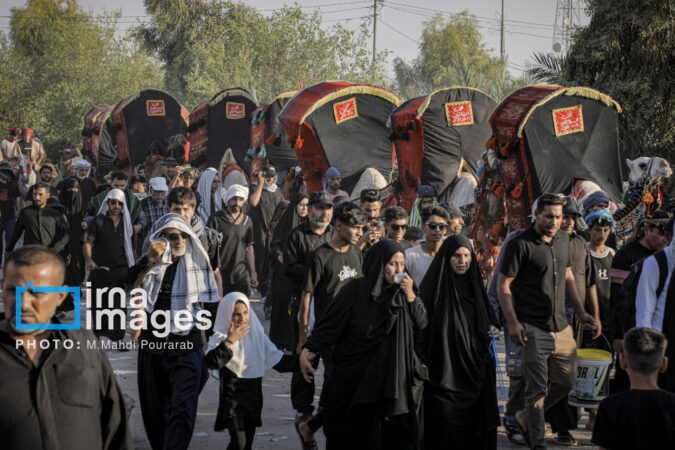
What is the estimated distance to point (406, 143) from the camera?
13.2m

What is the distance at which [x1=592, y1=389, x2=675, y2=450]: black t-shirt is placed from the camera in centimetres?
310

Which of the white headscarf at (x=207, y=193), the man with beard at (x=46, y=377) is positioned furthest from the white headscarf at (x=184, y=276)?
the white headscarf at (x=207, y=193)

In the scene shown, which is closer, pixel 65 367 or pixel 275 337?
pixel 65 367

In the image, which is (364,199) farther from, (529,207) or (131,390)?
(529,207)

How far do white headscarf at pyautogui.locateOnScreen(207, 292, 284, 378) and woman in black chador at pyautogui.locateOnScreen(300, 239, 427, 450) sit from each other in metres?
0.41

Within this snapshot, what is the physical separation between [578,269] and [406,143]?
7308mm

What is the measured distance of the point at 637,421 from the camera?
10.3 feet

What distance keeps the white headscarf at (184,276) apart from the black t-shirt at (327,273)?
77cm

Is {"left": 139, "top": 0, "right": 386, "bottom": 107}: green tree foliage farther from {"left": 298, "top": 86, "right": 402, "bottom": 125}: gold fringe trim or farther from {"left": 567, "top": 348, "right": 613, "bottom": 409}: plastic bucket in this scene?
{"left": 567, "top": 348, "right": 613, "bottom": 409}: plastic bucket

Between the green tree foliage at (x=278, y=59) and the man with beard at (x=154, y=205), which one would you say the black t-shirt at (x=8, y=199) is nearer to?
the man with beard at (x=154, y=205)

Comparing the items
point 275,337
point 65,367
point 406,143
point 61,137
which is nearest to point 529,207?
point 406,143

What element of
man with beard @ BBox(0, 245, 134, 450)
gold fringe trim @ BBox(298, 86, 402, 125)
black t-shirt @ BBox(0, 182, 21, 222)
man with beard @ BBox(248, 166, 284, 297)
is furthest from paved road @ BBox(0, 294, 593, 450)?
black t-shirt @ BBox(0, 182, 21, 222)

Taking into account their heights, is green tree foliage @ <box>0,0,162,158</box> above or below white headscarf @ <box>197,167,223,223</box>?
above

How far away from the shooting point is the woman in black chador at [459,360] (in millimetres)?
5016
